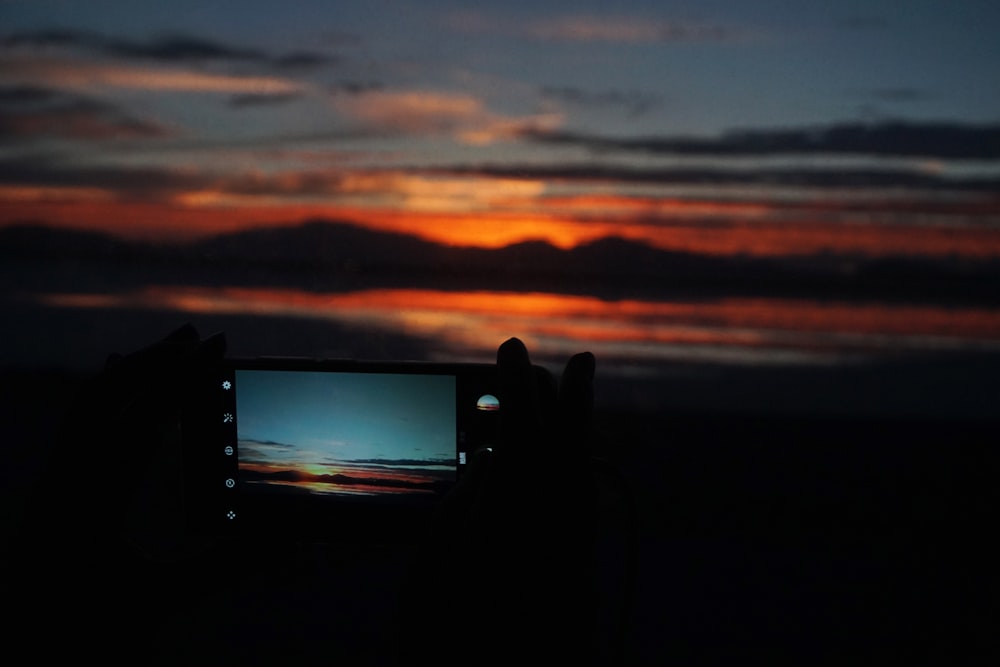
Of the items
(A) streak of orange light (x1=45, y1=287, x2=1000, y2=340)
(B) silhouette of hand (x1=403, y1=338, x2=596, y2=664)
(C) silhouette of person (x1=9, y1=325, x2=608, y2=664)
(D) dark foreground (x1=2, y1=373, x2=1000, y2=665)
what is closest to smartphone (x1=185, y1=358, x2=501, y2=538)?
(D) dark foreground (x1=2, y1=373, x2=1000, y2=665)

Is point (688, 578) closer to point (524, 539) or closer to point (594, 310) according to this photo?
point (524, 539)

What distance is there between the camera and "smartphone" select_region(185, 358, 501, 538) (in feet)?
4.93

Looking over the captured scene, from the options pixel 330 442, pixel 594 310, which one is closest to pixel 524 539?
pixel 330 442

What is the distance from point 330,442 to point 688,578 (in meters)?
1.49

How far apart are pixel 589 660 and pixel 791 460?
3012 millimetres

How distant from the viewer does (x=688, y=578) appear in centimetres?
266

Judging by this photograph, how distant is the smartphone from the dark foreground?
7 centimetres

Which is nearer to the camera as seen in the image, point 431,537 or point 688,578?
point 431,537

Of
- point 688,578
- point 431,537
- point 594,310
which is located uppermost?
point 594,310

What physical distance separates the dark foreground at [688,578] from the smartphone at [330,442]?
72 millimetres

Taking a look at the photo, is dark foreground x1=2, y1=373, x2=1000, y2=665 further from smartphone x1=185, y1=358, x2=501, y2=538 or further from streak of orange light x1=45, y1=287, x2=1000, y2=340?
streak of orange light x1=45, y1=287, x2=1000, y2=340

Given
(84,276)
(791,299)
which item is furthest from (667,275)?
(84,276)

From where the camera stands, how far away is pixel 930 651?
2332mm

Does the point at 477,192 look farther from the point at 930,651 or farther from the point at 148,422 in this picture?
the point at 148,422
